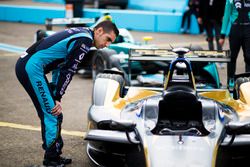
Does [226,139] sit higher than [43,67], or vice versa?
[43,67]

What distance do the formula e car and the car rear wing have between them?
0.62 m

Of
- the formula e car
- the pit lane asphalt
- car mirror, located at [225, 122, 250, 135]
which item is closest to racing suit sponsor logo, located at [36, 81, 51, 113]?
the formula e car

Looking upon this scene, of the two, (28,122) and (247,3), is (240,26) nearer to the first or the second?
(247,3)

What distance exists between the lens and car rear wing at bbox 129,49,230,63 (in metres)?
6.28

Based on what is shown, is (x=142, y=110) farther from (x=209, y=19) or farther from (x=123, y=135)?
(x=209, y=19)

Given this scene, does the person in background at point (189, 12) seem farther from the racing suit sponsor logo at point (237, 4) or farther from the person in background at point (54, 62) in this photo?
the person in background at point (54, 62)

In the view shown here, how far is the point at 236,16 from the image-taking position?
7.60 meters

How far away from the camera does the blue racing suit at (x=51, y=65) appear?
186 inches

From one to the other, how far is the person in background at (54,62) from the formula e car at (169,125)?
0.37 meters

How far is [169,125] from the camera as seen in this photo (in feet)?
15.6

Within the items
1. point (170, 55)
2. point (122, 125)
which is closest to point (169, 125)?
point (122, 125)

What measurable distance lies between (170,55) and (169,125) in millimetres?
1837

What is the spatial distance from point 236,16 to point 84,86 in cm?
285

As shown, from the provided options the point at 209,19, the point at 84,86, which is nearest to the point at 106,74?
the point at 84,86
